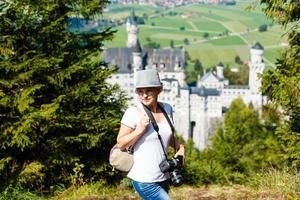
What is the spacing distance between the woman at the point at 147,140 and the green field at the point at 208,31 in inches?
4179

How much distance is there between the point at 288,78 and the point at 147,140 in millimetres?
4993

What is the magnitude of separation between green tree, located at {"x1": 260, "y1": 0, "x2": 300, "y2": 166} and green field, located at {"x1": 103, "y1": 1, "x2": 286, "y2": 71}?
100702mm

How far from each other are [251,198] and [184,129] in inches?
2353

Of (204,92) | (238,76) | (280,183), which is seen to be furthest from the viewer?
(238,76)

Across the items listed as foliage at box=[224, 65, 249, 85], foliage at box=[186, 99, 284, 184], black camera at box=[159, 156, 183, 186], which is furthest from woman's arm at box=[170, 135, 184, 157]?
foliage at box=[224, 65, 249, 85]

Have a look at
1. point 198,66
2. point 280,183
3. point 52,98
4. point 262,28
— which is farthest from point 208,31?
point 280,183

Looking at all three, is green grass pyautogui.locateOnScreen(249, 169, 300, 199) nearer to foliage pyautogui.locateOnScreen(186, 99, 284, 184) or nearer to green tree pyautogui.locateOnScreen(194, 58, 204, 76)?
foliage pyautogui.locateOnScreen(186, 99, 284, 184)

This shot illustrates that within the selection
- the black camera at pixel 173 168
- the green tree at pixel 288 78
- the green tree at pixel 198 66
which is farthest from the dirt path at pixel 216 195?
the green tree at pixel 198 66

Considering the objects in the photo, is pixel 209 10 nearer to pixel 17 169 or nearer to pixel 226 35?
pixel 226 35

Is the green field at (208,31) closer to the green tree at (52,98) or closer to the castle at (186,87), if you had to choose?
the castle at (186,87)

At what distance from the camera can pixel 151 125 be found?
3506mm

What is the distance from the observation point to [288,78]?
8.02 m

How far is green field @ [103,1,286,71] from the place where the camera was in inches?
4783

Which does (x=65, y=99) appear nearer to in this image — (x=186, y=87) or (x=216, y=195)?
(x=216, y=195)
